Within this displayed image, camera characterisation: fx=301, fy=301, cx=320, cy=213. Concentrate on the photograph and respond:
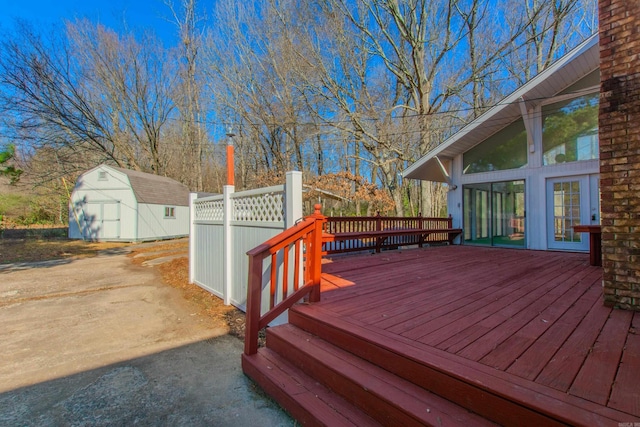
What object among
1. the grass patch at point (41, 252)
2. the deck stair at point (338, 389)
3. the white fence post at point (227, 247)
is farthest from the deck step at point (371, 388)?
the grass patch at point (41, 252)

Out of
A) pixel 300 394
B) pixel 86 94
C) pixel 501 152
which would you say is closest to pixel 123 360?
pixel 300 394

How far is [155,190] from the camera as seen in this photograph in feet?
54.4

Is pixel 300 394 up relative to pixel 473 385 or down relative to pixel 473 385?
down

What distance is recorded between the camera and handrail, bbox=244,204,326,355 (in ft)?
8.15

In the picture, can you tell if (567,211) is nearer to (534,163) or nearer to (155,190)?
(534,163)

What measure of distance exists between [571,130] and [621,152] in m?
5.01

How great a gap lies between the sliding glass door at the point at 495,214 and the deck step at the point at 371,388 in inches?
275

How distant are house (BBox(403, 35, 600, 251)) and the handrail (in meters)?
6.09

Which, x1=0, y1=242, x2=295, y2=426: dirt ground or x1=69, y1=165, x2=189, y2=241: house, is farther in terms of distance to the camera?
x1=69, y1=165, x2=189, y2=241: house

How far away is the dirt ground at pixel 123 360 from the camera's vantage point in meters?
2.10

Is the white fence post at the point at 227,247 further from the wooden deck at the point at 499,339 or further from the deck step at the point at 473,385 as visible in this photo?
the deck step at the point at 473,385

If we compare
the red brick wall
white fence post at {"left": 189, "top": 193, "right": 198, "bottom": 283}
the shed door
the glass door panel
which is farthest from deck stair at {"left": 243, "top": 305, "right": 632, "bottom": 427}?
the shed door

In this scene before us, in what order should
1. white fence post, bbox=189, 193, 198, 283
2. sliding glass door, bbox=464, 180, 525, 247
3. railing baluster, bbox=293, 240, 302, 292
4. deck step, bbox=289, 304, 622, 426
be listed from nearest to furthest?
deck step, bbox=289, 304, 622, 426 < railing baluster, bbox=293, 240, 302, 292 < white fence post, bbox=189, 193, 198, 283 < sliding glass door, bbox=464, 180, 525, 247

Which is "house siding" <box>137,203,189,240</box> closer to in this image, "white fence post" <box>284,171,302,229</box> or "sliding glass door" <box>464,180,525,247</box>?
"white fence post" <box>284,171,302,229</box>
